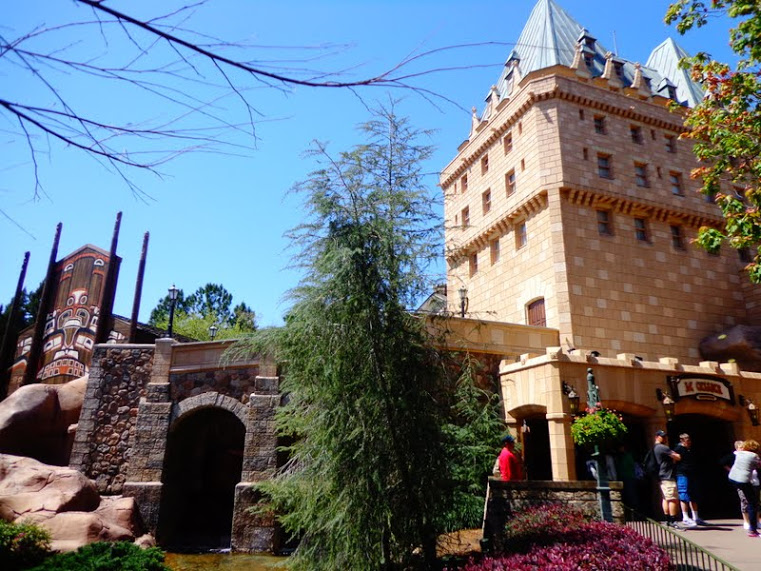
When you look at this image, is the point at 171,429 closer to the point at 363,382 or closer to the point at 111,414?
the point at 111,414

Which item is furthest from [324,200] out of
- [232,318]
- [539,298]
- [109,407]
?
[232,318]

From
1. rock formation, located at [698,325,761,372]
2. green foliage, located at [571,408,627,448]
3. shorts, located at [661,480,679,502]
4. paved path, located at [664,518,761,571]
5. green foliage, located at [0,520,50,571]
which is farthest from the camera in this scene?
rock formation, located at [698,325,761,372]

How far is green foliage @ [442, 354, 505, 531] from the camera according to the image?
10805mm

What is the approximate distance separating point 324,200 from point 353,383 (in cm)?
342

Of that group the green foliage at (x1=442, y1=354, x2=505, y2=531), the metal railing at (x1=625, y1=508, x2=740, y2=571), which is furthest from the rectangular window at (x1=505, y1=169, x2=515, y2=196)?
the metal railing at (x1=625, y1=508, x2=740, y2=571)

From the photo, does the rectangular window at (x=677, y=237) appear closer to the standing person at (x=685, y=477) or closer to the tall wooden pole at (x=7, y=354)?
the standing person at (x=685, y=477)

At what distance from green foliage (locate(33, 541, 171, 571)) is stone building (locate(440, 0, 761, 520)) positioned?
10190mm

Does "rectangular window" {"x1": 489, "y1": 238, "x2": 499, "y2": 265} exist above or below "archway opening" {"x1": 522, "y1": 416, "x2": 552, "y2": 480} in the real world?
above

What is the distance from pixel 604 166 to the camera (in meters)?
21.8

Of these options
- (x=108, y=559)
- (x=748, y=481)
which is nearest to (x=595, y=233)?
(x=748, y=481)

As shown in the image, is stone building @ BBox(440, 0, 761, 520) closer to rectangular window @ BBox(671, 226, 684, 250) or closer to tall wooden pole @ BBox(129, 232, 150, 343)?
rectangular window @ BBox(671, 226, 684, 250)

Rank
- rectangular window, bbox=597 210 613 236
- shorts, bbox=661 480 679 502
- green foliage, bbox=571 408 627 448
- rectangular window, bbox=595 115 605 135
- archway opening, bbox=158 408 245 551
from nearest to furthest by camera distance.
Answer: green foliage, bbox=571 408 627 448 < shorts, bbox=661 480 679 502 < archway opening, bbox=158 408 245 551 < rectangular window, bbox=597 210 613 236 < rectangular window, bbox=595 115 605 135

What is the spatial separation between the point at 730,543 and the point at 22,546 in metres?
12.3

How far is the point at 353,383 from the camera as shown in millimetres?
8695
